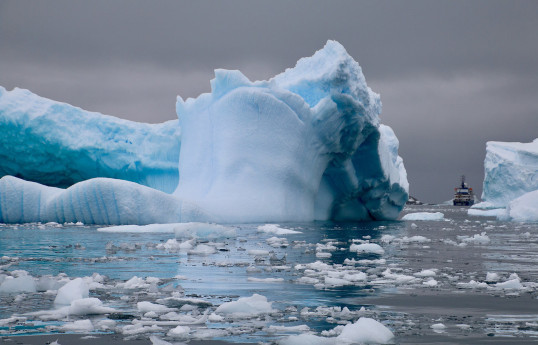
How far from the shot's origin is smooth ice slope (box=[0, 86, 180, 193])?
20844 mm

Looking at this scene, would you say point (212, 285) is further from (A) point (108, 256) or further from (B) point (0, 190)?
(B) point (0, 190)

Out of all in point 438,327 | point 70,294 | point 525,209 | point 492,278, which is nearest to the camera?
point 438,327

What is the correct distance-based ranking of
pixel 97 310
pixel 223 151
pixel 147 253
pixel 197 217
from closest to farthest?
pixel 97 310, pixel 147 253, pixel 197 217, pixel 223 151

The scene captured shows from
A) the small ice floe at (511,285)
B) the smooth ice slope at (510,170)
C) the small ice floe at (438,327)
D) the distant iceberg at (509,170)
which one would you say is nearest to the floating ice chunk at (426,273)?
the small ice floe at (511,285)

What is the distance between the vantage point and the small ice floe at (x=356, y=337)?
10.7ft

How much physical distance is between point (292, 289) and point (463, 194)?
279 feet

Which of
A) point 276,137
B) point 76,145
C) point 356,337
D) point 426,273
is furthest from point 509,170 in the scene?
point 356,337

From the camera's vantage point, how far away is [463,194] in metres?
86.2

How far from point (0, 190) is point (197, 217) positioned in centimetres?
491

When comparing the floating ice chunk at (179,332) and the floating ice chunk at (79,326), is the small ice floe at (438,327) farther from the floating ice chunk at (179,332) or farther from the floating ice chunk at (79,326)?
the floating ice chunk at (79,326)

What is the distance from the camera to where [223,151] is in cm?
1936

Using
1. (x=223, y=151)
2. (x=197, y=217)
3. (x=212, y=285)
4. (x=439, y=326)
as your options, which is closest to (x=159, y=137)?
(x=223, y=151)

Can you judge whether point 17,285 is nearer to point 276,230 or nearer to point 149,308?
point 149,308

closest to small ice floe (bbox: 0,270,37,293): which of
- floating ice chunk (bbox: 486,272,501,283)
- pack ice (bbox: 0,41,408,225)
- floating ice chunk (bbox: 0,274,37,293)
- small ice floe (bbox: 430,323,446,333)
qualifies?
floating ice chunk (bbox: 0,274,37,293)
